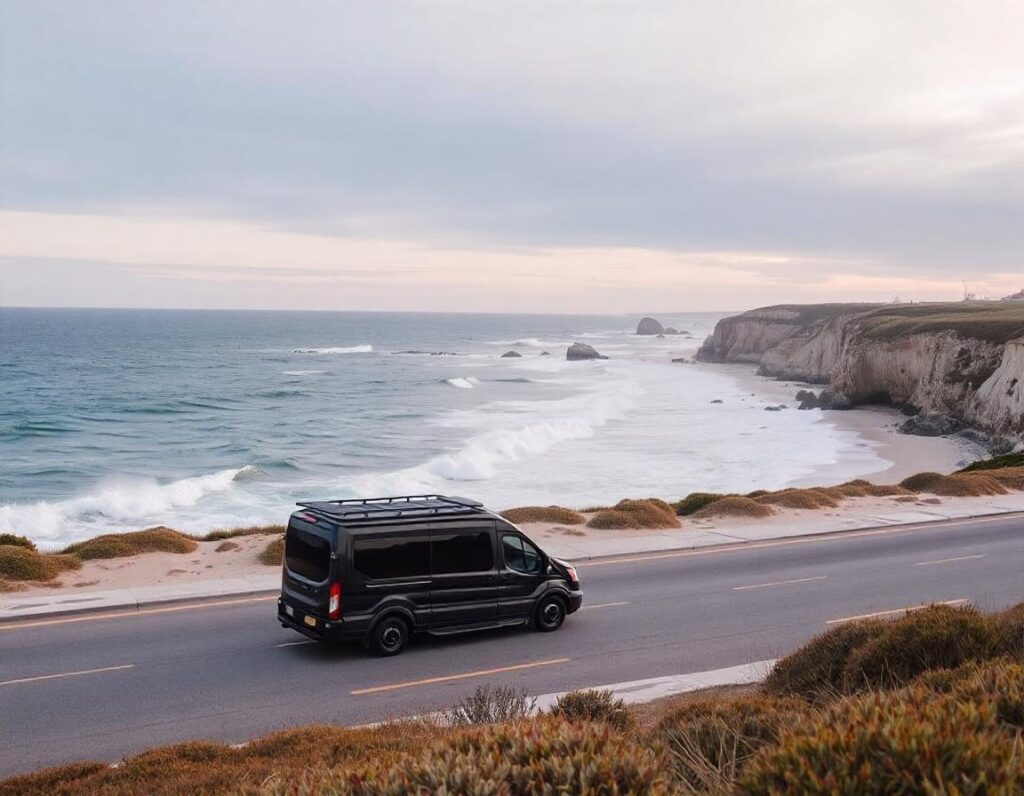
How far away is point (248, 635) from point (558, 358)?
136m

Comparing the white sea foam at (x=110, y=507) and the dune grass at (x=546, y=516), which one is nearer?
the dune grass at (x=546, y=516)

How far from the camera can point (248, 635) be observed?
1543 cm

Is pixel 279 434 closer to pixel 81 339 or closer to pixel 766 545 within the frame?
pixel 766 545

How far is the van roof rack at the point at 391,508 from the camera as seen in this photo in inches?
577

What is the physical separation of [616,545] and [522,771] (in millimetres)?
18273

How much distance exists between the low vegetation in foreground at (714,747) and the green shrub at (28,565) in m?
11.2

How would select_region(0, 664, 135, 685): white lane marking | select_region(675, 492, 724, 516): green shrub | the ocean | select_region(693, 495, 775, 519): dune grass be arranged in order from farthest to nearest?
1. the ocean
2. select_region(675, 492, 724, 516): green shrub
3. select_region(693, 495, 775, 519): dune grass
4. select_region(0, 664, 135, 685): white lane marking

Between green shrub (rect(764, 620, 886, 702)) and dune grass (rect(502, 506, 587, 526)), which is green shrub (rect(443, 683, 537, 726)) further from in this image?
dune grass (rect(502, 506, 587, 526))

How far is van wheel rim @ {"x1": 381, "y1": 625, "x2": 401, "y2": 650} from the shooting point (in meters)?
14.4

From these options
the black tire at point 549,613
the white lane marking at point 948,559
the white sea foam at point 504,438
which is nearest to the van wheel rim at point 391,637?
the black tire at point 549,613

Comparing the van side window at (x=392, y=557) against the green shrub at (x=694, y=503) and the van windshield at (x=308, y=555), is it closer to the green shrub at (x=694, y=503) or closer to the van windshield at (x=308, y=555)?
the van windshield at (x=308, y=555)

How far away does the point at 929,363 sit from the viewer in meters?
69.4

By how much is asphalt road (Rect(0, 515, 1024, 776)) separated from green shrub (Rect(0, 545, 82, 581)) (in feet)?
9.44

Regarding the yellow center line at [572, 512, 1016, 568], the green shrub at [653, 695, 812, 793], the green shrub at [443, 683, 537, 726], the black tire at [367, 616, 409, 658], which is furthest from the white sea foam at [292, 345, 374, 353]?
the green shrub at [653, 695, 812, 793]
